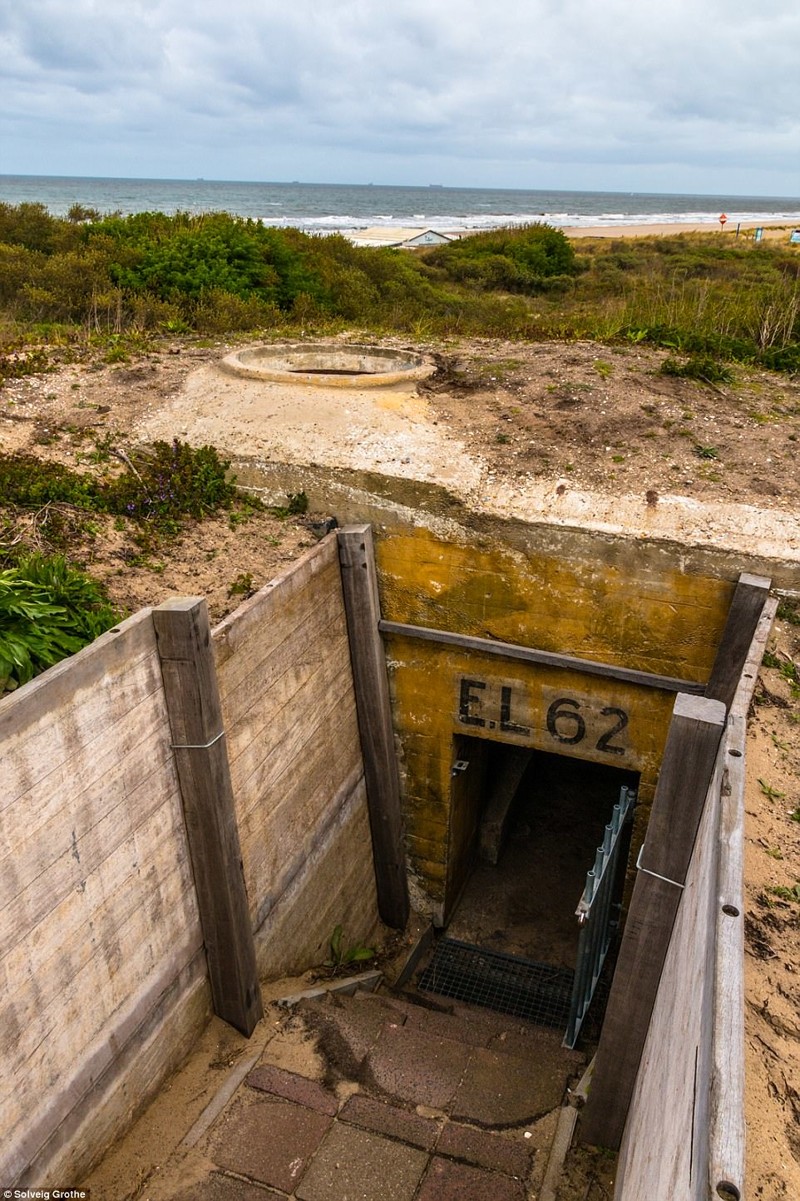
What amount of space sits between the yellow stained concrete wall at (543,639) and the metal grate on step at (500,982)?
180cm

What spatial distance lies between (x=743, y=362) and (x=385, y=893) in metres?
7.90

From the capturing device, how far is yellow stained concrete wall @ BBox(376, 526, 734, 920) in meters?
6.54

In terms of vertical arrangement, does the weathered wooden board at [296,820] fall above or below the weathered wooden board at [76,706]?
below

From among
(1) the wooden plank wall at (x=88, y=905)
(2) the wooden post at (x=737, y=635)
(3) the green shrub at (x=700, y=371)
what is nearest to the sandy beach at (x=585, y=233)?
(3) the green shrub at (x=700, y=371)

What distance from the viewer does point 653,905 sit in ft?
15.2

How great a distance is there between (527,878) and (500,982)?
1.55m

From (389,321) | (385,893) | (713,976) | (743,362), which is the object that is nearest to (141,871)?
(713,976)

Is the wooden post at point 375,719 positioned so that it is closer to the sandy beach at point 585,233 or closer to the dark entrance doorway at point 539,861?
the dark entrance doorway at point 539,861

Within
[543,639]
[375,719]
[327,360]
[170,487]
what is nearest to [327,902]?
[375,719]

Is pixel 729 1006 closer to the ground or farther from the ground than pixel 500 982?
farther from the ground

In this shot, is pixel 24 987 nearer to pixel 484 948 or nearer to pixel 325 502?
pixel 325 502

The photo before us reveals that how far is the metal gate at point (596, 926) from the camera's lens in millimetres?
5992

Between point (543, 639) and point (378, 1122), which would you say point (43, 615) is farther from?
point (543, 639)

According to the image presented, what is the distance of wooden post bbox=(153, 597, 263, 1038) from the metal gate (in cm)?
247
